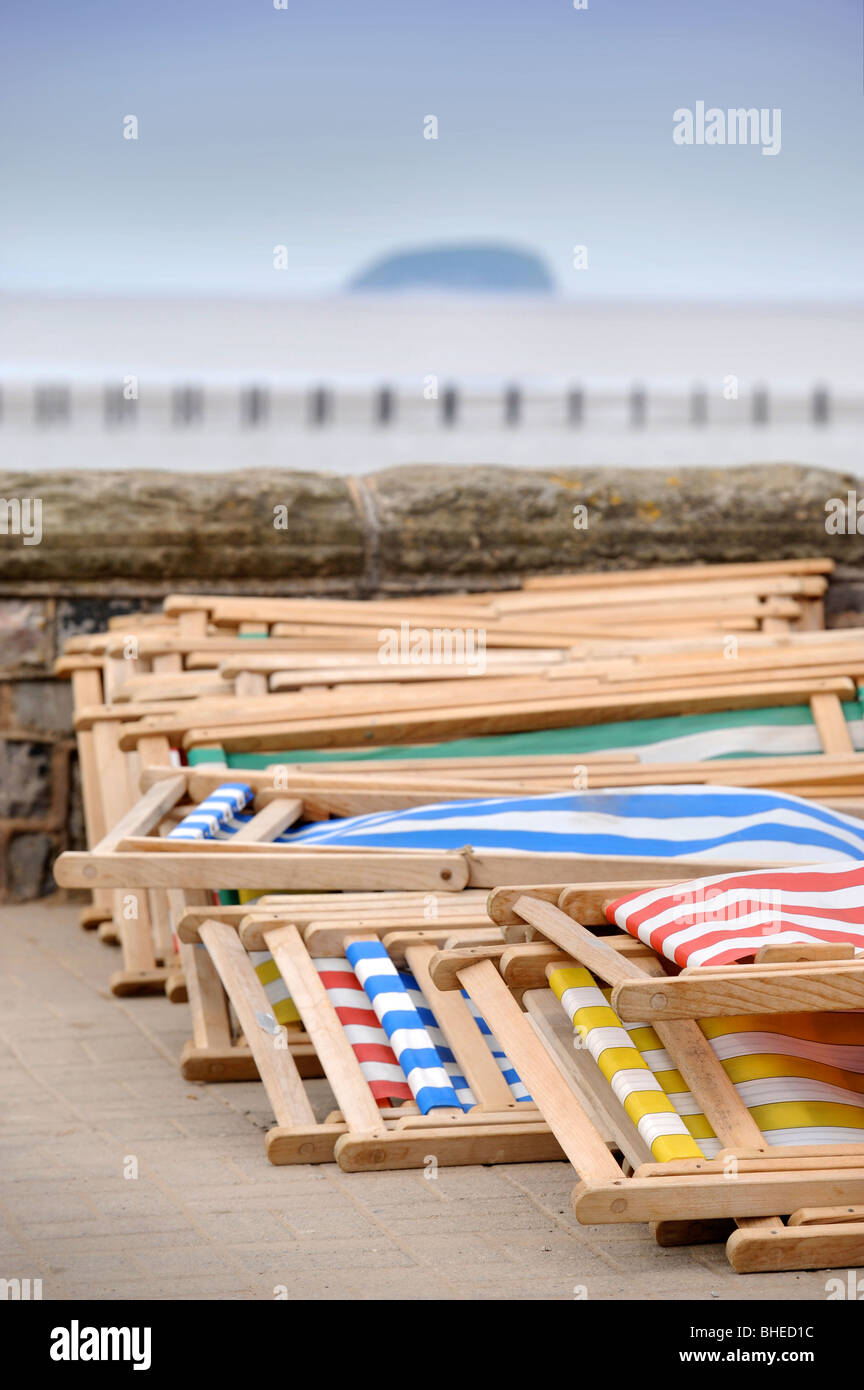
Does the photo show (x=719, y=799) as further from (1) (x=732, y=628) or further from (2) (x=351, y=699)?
(1) (x=732, y=628)

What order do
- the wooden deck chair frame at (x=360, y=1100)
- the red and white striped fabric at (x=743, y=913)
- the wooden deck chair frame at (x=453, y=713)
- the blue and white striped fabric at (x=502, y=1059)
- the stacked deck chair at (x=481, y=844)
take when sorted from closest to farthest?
the red and white striped fabric at (x=743, y=913) < the wooden deck chair frame at (x=360, y=1100) < the blue and white striped fabric at (x=502, y=1059) < the stacked deck chair at (x=481, y=844) < the wooden deck chair frame at (x=453, y=713)

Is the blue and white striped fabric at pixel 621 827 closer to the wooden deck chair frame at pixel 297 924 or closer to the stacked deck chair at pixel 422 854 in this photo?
the stacked deck chair at pixel 422 854

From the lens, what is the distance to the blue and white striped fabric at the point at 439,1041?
279cm

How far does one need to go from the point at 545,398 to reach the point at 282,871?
21.0 m

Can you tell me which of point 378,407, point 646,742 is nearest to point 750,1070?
point 646,742

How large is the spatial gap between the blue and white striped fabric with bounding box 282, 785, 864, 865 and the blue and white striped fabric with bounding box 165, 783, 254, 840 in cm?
17

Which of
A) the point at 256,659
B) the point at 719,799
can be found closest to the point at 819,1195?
the point at 719,799

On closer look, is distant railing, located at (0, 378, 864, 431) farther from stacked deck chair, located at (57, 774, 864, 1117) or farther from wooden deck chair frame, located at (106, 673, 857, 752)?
stacked deck chair, located at (57, 774, 864, 1117)

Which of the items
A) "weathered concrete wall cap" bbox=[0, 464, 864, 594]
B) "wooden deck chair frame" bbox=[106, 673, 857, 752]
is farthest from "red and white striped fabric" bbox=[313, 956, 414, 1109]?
"weathered concrete wall cap" bbox=[0, 464, 864, 594]

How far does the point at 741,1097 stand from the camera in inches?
90.5

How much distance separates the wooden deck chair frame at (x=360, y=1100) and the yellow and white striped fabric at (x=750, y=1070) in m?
0.35

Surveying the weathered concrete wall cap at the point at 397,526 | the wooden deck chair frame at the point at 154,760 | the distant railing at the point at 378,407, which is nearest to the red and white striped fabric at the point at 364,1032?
the wooden deck chair frame at the point at 154,760

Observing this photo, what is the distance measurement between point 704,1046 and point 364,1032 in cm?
84

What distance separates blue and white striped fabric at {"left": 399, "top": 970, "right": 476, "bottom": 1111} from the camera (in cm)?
279
